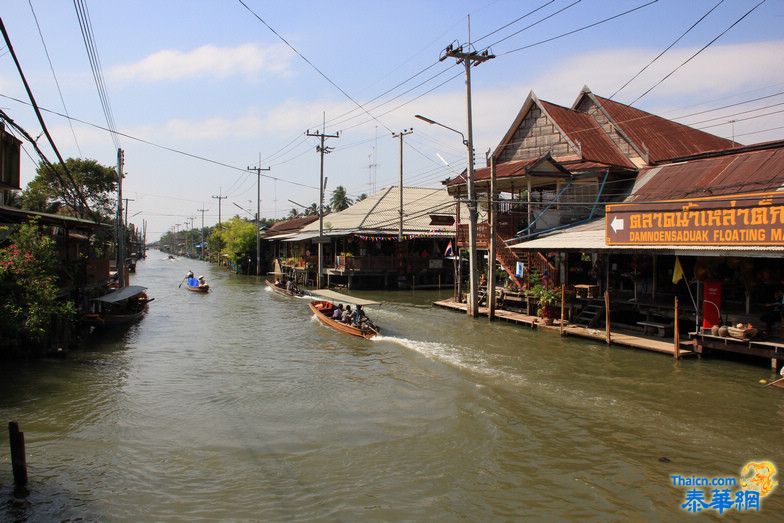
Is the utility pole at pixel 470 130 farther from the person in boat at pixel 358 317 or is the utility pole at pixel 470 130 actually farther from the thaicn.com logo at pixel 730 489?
the thaicn.com logo at pixel 730 489

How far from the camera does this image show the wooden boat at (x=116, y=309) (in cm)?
2231

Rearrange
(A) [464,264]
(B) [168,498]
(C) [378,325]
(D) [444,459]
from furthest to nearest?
(A) [464,264] → (C) [378,325] → (D) [444,459] → (B) [168,498]

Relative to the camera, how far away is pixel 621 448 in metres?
10.0

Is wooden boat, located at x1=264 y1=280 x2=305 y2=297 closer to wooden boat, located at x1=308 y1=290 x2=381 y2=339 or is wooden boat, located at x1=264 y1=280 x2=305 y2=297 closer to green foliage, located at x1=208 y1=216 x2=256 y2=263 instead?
wooden boat, located at x1=308 y1=290 x2=381 y2=339

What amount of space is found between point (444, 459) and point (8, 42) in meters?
8.68

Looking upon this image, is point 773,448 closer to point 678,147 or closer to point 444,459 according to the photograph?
point 444,459

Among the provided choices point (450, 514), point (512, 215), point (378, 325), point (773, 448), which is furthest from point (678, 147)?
point (450, 514)

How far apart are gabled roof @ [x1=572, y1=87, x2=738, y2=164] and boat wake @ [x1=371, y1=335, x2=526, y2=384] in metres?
12.9

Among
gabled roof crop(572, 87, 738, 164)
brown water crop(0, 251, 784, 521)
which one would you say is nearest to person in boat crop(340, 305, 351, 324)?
brown water crop(0, 251, 784, 521)

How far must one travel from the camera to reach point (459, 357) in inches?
683

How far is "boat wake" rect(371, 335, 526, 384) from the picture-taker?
15.2 metres

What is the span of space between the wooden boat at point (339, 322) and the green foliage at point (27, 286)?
935 cm

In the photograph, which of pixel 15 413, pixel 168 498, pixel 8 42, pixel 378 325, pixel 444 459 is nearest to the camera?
pixel 8 42

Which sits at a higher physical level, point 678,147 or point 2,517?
point 678,147
